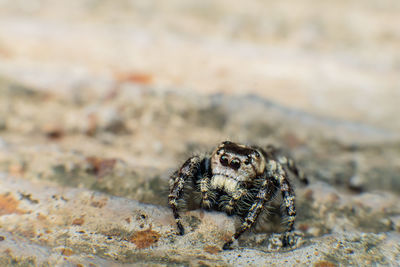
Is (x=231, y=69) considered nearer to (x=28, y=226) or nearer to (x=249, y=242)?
(x=249, y=242)

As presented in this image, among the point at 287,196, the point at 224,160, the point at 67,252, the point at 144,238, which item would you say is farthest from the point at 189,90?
the point at 67,252

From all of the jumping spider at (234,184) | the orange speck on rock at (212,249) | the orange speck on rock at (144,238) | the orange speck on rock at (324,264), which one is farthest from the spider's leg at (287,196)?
the orange speck on rock at (144,238)

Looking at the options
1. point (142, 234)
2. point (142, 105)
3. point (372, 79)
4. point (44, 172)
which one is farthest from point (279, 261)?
point (372, 79)

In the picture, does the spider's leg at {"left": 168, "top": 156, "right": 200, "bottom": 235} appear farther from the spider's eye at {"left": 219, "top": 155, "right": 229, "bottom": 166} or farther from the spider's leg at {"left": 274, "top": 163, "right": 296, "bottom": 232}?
the spider's leg at {"left": 274, "top": 163, "right": 296, "bottom": 232}

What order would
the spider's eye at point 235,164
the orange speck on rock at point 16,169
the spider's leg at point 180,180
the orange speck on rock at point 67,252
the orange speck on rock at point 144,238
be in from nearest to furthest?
the orange speck on rock at point 67,252, the orange speck on rock at point 144,238, the spider's leg at point 180,180, the spider's eye at point 235,164, the orange speck on rock at point 16,169

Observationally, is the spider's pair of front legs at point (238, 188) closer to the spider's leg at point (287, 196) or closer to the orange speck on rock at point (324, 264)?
the spider's leg at point (287, 196)
